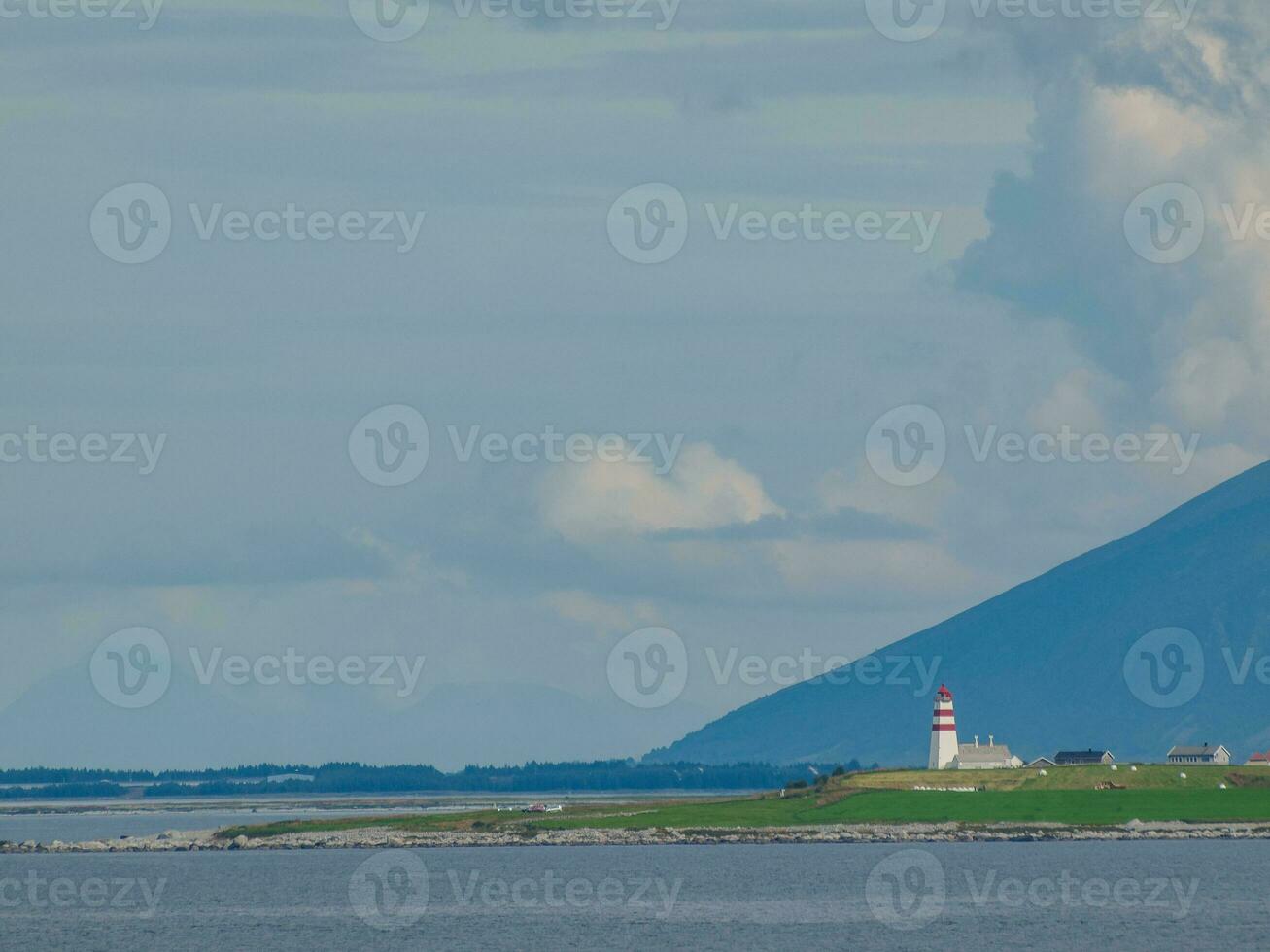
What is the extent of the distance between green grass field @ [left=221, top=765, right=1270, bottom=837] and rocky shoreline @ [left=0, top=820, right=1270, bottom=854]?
6.77ft

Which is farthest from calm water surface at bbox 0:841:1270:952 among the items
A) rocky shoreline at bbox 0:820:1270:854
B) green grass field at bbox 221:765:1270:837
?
green grass field at bbox 221:765:1270:837

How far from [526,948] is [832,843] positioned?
227 feet

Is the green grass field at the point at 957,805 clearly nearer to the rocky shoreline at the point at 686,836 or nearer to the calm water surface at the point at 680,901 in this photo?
the rocky shoreline at the point at 686,836

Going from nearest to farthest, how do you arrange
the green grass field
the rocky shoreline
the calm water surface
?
the calm water surface, the rocky shoreline, the green grass field

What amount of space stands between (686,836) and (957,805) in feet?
72.4

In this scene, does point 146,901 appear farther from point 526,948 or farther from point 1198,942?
point 1198,942

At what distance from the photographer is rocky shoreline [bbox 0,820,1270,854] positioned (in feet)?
521

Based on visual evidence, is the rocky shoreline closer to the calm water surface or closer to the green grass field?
the green grass field

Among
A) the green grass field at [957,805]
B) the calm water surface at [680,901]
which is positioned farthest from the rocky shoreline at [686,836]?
the calm water surface at [680,901]

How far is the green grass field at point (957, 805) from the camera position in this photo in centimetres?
16662

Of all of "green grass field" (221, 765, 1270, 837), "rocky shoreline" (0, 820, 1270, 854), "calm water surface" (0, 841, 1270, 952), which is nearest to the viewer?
"calm water surface" (0, 841, 1270, 952)

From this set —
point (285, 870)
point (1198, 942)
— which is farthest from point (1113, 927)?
point (285, 870)

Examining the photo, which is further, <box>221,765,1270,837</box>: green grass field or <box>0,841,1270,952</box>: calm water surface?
<box>221,765,1270,837</box>: green grass field

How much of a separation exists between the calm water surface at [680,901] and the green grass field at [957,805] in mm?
9286
